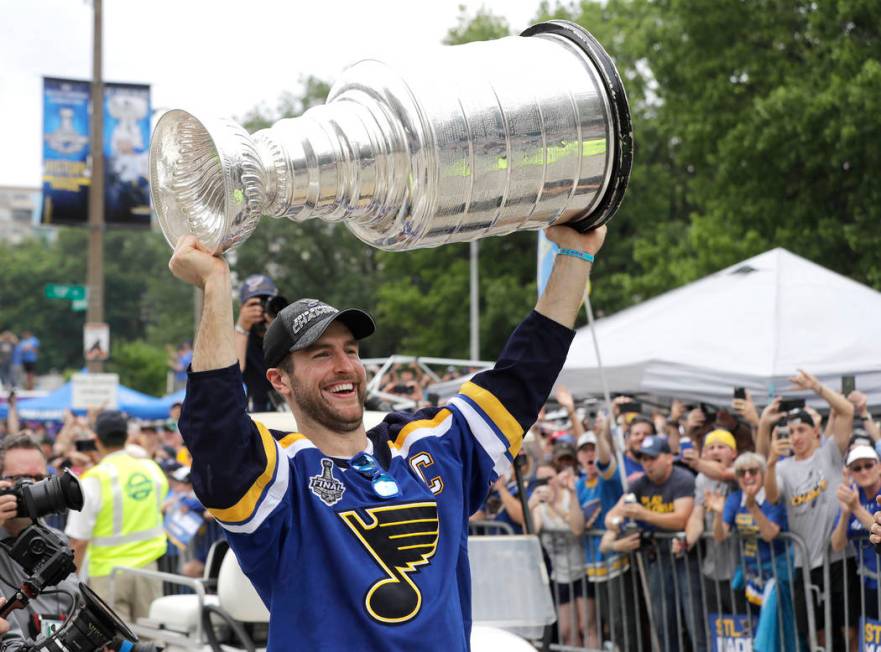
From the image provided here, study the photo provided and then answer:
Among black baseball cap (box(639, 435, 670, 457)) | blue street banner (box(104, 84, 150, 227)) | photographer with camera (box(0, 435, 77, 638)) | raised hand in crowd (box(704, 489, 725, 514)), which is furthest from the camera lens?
blue street banner (box(104, 84, 150, 227))

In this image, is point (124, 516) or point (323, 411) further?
point (124, 516)

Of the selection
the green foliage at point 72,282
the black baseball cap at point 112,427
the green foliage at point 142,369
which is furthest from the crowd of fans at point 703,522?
A: the green foliage at point 72,282

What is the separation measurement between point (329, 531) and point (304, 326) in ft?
2.27

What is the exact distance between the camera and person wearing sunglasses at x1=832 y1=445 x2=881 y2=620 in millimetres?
7242

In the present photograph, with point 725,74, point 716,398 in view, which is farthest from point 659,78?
point 716,398

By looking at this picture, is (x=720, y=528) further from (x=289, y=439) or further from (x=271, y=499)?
(x=271, y=499)

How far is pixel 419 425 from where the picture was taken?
3.88 meters

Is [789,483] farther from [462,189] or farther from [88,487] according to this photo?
[462,189]

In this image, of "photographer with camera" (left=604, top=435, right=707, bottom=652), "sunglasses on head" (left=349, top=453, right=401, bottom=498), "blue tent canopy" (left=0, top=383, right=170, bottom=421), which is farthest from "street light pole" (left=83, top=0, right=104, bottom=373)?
"sunglasses on head" (left=349, top=453, right=401, bottom=498)

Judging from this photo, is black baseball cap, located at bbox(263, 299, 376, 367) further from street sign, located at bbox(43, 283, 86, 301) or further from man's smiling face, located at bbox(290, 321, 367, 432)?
street sign, located at bbox(43, 283, 86, 301)

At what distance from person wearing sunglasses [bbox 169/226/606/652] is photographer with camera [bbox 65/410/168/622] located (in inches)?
224

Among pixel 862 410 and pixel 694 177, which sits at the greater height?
pixel 694 177

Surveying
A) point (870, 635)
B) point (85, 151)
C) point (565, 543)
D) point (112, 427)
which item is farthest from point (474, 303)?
point (870, 635)

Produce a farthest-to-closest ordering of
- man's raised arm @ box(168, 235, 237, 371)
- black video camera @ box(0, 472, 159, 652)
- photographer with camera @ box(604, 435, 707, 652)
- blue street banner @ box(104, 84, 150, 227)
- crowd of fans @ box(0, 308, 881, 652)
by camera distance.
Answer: blue street banner @ box(104, 84, 150, 227) → photographer with camera @ box(604, 435, 707, 652) → crowd of fans @ box(0, 308, 881, 652) → black video camera @ box(0, 472, 159, 652) → man's raised arm @ box(168, 235, 237, 371)
